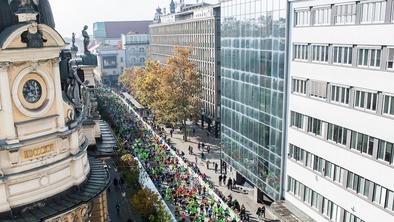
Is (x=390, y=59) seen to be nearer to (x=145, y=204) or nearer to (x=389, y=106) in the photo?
(x=389, y=106)

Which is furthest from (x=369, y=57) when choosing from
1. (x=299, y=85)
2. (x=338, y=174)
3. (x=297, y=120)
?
(x=297, y=120)

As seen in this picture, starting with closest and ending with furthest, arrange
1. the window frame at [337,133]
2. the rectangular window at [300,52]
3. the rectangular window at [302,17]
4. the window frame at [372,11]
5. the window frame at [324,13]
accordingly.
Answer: the window frame at [372,11]
the window frame at [337,133]
the window frame at [324,13]
the rectangular window at [302,17]
the rectangular window at [300,52]

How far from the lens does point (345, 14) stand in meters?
27.7

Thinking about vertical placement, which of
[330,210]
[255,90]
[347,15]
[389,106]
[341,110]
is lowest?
[330,210]

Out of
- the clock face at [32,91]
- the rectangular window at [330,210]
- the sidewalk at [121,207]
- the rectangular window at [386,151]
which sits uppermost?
the clock face at [32,91]

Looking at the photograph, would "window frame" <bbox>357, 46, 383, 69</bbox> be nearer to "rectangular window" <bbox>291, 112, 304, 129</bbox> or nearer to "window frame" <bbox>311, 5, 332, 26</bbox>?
"window frame" <bbox>311, 5, 332, 26</bbox>

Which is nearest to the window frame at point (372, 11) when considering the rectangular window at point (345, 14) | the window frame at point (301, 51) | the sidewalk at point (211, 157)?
the rectangular window at point (345, 14)

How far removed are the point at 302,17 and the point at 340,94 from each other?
7.70 m

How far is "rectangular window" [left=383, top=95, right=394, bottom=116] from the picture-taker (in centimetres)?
2408

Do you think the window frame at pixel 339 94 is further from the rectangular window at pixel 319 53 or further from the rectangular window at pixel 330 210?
the rectangular window at pixel 330 210

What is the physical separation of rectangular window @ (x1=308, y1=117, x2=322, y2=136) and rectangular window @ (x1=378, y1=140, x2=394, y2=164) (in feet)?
21.2

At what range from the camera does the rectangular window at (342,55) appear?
1084 inches

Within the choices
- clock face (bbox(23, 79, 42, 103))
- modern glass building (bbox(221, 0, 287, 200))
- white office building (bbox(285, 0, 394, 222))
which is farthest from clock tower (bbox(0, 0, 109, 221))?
modern glass building (bbox(221, 0, 287, 200))

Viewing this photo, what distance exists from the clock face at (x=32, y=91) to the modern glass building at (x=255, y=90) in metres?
21.2
